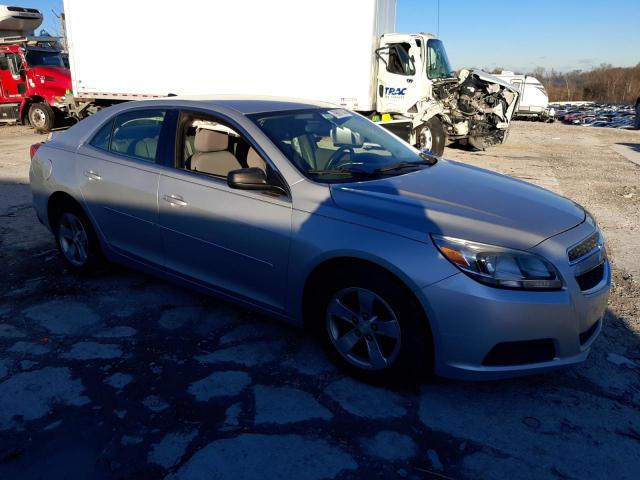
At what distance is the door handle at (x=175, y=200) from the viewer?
Result: 350 cm

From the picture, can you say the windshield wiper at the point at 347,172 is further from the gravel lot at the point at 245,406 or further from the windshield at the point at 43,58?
the windshield at the point at 43,58

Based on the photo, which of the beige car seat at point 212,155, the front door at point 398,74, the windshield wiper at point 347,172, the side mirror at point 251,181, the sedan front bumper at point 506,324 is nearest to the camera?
the sedan front bumper at point 506,324

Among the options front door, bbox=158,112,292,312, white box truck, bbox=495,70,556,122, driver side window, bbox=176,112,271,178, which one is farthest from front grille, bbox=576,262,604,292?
white box truck, bbox=495,70,556,122

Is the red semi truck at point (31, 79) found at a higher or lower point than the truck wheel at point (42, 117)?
higher

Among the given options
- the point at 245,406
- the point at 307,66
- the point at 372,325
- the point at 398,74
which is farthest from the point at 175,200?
the point at 398,74

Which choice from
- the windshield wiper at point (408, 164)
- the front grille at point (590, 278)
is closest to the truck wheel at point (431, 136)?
the windshield wiper at point (408, 164)

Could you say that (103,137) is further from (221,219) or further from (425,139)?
(425,139)

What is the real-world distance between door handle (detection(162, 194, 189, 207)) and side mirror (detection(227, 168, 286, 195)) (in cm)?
52

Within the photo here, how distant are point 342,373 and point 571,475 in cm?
125

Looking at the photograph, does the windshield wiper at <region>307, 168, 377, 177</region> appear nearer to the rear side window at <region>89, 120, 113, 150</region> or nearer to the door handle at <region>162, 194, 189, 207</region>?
the door handle at <region>162, 194, 189, 207</region>

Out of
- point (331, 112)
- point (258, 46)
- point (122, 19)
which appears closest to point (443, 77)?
point (258, 46)

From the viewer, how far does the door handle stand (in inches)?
138

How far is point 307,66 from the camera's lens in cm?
1129

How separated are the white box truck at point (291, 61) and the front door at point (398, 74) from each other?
22 millimetres
